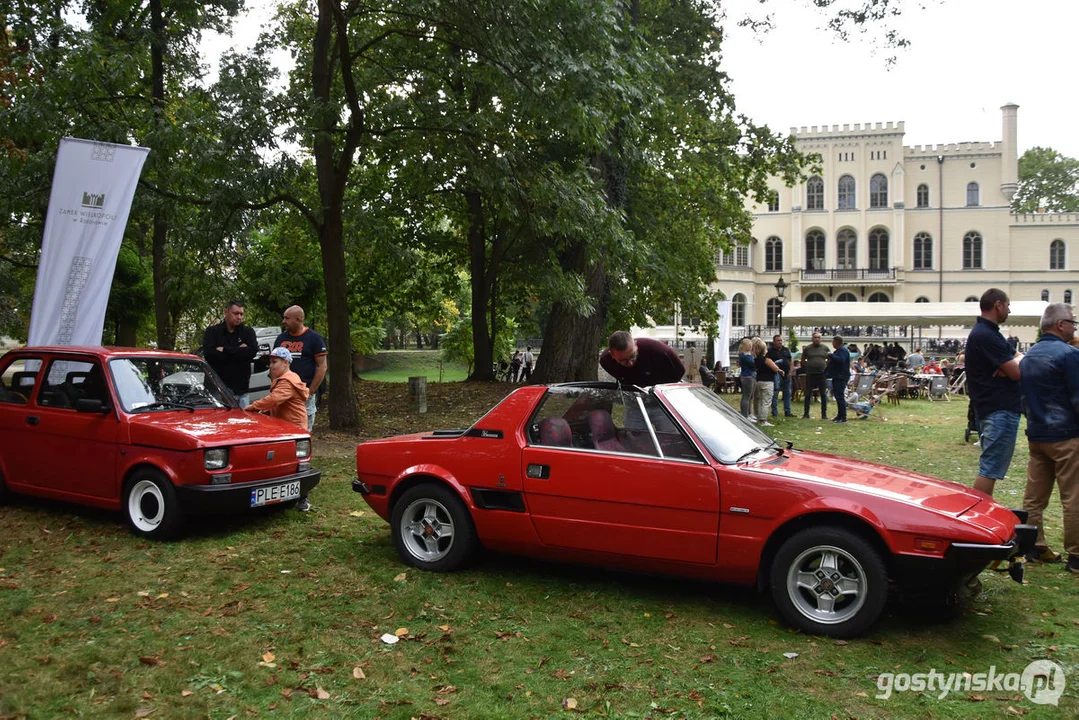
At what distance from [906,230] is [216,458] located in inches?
2499

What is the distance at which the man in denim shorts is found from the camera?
20.4ft

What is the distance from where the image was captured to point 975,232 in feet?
198

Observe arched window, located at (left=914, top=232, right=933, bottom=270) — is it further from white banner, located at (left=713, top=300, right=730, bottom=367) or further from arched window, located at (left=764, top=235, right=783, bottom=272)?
white banner, located at (left=713, top=300, right=730, bottom=367)

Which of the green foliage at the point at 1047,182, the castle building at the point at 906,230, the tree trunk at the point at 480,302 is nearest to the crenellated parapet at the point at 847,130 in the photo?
the castle building at the point at 906,230

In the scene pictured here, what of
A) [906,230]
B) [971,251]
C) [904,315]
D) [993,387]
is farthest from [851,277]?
[993,387]

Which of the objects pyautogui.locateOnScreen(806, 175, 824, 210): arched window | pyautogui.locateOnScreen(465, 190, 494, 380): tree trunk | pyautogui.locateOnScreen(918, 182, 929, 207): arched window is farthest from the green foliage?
pyautogui.locateOnScreen(465, 190, 494, 380): tree trunk

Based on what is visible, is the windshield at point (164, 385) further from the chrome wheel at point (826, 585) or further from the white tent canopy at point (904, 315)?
the white tent canopy at point (904, 315)

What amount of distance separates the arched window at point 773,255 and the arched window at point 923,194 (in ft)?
36.7

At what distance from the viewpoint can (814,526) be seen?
15.3 feet

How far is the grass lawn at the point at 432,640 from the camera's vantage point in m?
3.85

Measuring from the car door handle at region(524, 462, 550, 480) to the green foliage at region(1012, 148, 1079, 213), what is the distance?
265 feet

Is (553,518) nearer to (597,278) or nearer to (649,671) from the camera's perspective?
(649,671)

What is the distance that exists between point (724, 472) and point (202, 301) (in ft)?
40.1

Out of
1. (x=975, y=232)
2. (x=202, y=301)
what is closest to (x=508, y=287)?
(x=202, y=301)
